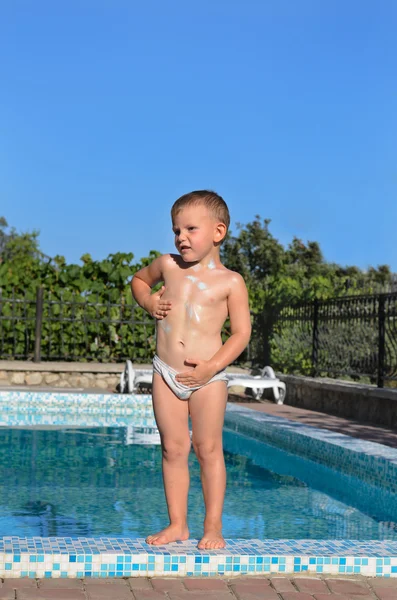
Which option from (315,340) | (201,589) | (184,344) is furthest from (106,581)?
(315,340)

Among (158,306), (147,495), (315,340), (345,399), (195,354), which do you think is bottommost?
(147,495)

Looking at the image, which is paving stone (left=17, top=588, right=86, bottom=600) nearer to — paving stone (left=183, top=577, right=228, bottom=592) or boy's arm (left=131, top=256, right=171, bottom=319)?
paving stone (left=183, top=577, right=228, bottom=592)

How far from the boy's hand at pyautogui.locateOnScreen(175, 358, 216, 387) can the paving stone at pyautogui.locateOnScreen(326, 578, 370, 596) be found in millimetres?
970

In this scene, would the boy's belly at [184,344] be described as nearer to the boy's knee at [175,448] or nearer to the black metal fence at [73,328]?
the boy's knee at [175,448]

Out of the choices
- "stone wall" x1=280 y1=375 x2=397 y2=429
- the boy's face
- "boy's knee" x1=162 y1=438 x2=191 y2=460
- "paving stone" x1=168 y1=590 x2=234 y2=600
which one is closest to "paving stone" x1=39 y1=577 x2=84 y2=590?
"paving stone" x1=168 y1=590 x2=234 y2=600

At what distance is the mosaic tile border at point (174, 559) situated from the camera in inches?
129

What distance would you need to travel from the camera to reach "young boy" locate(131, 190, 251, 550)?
364 cm

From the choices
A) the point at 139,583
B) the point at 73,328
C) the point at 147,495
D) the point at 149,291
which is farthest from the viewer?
the point at 73,328

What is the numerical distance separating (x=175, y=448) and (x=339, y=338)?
Answer: 9.46m

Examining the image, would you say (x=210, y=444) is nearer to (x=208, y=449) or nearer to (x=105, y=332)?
(x=208, y=449)

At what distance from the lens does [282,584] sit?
3318 mm

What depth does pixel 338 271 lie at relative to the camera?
4038cm

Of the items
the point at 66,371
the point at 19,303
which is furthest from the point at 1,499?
the point at 19,303

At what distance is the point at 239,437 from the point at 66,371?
5540 millimetres
